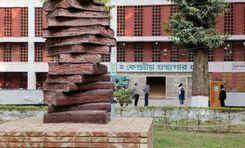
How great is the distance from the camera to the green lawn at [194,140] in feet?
→ 45.2

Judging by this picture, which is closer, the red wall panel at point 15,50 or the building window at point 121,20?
the building window at point 121,20

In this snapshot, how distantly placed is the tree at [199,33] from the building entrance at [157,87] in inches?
939

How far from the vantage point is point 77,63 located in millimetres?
7469

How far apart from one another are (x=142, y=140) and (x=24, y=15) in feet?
153

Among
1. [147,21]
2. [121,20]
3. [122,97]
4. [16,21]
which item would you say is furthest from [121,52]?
[122,97]

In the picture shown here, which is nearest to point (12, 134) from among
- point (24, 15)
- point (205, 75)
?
point (205, 75)

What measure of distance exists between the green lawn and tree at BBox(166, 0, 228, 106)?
22.6 ft

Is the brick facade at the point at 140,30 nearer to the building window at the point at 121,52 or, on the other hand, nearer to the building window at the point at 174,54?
the building window at the point at 121,52

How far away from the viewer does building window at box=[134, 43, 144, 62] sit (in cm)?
4988

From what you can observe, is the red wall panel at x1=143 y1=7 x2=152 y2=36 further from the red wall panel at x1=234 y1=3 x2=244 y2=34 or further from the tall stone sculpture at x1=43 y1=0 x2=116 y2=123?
the tall stone sculpture at x1=43 y1=0 x2=116 y2=123

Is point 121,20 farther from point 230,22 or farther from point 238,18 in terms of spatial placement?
point 238,18

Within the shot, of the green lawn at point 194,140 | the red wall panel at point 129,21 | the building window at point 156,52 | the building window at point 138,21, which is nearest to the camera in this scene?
the green lawn at point 194,140

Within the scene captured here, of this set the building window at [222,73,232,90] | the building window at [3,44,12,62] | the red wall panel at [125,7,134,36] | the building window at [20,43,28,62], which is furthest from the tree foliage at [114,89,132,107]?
the building window at [3,44,12,62]

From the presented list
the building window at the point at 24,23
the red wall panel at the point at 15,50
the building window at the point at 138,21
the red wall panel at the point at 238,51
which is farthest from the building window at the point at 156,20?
the red wall panel at the point at 15,50
